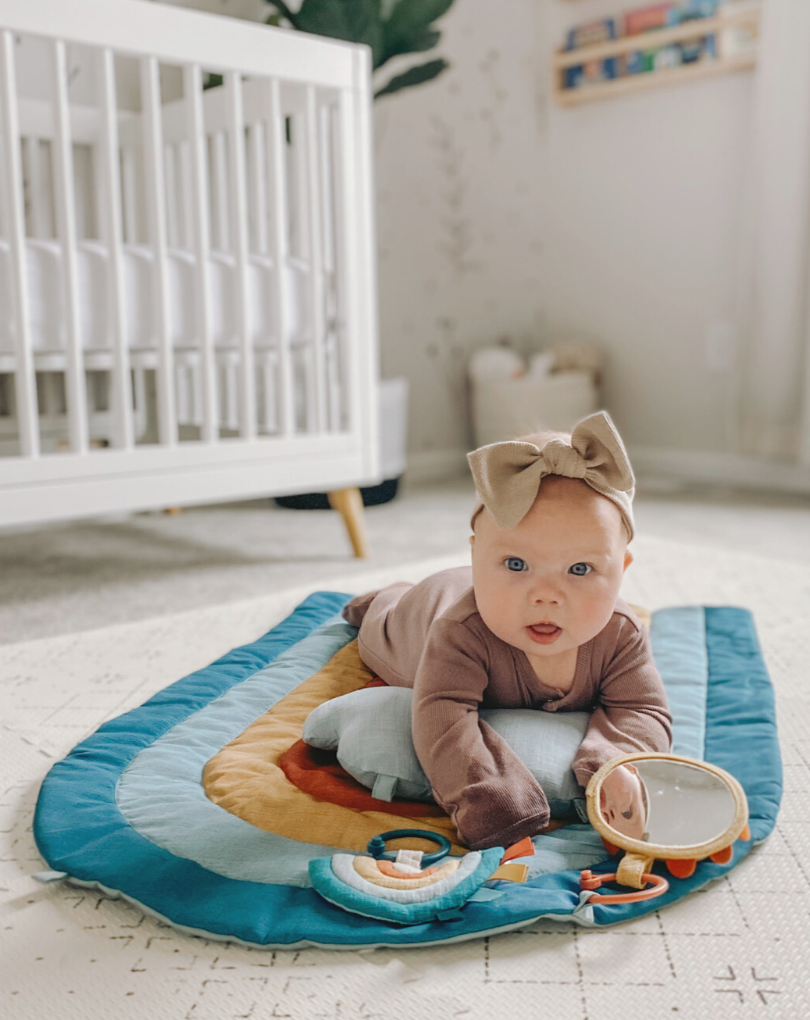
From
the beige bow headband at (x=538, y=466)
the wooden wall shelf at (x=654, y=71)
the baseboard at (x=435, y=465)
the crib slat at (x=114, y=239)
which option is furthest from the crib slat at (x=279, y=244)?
the wooden wall shelf at (x=654, y=71)

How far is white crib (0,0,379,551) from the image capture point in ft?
4.68

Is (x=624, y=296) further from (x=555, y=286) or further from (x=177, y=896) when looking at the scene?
(x=177, y=896)

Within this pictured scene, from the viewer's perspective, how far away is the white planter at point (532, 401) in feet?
8.54

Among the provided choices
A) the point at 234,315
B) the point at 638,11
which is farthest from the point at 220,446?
the point at 638,11

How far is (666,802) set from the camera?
73 centimetres

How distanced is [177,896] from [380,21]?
1.95 meters

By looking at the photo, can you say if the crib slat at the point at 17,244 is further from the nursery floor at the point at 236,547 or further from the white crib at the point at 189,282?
the nursery floor at the point at 236,547

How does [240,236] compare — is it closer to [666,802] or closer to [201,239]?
[201,239]

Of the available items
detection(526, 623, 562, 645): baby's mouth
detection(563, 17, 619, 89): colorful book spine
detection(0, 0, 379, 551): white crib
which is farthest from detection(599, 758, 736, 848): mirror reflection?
detection(563, 17, 619, 89): colorful book spine

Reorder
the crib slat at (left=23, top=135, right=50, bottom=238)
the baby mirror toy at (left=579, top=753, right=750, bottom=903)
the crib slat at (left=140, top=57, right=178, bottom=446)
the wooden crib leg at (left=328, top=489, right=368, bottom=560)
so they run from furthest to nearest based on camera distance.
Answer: the crib slat at (left=23, top=135, right=50, bottom=238) < the wooden crib leg at (left=328, top=489, right=368, bottom=560) < the crib slat at (left=140, top=57, right=178, bottom=446) < the baby mirror toy at (left=579, top=753, right=750, bottom=903)

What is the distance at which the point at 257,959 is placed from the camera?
0.62m

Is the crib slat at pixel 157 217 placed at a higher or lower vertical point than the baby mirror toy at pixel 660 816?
higher

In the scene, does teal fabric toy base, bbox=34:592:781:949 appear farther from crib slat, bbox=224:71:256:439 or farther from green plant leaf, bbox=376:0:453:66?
green plant leaf, bbox=376:0:453:66

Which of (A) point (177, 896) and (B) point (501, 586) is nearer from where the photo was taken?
(A) point (177, 896)
